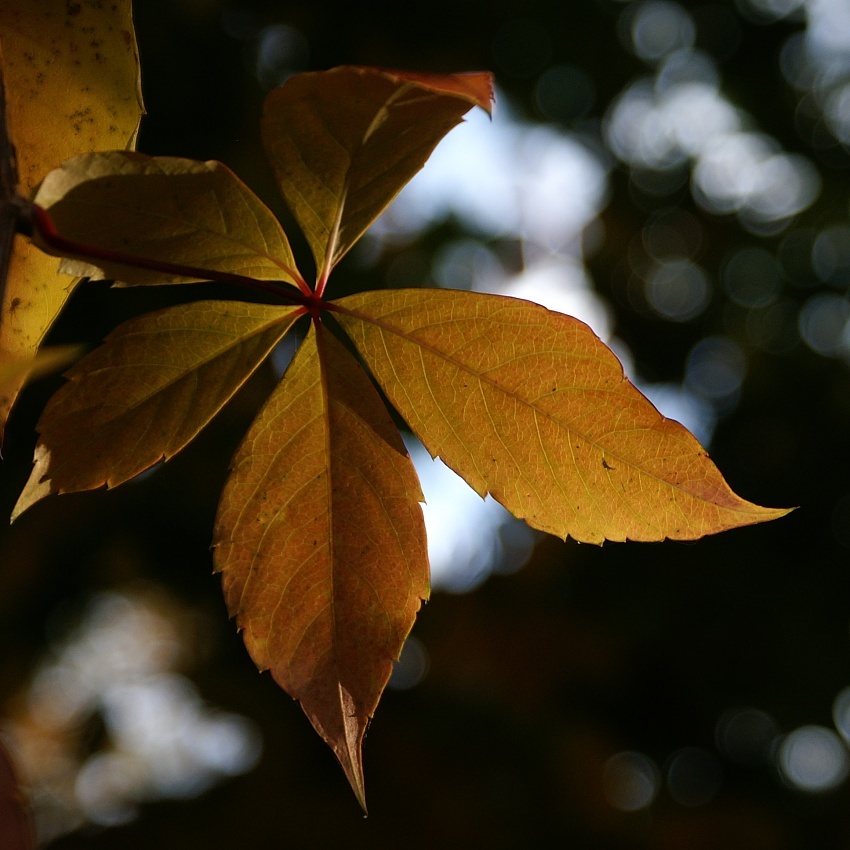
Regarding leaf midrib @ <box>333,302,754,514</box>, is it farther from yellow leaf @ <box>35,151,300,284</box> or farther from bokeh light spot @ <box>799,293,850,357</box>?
bokeh light spot @ <box>799,293,850,357</box>

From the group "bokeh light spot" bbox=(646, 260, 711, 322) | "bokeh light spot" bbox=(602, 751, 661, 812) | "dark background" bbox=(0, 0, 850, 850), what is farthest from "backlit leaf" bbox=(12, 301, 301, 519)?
"bokeh light spot" bbox=(646, 260, 711, 322)

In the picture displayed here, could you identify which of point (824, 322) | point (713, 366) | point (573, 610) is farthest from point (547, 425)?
point (824, 322)

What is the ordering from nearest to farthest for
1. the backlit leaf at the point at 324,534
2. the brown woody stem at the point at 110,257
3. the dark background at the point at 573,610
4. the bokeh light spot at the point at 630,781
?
the brown woody stem at the point at 110,257 < the backlit leaf at the point at 324,534 < the dark background at the point at 573,610 < the bokeh light spot at the point at 630,781

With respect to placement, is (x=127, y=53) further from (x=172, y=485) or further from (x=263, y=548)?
(x=172, y=485)

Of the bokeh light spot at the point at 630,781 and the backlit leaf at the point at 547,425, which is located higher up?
the backlit leaf at the point at 547,425

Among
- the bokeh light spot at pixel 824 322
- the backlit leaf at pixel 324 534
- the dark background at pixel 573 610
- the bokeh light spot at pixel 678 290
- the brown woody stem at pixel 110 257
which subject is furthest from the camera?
the bokeh light spot at pixel 678 290

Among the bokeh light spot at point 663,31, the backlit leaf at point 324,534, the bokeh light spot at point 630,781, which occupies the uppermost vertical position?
the backlit leaf at point 324,534

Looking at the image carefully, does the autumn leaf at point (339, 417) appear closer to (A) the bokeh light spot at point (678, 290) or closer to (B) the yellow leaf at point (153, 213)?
(B) the yellow leaf at point (153, 213)

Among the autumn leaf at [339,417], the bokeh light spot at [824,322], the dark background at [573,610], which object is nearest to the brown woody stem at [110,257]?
the autumn leaf at [339,417]
